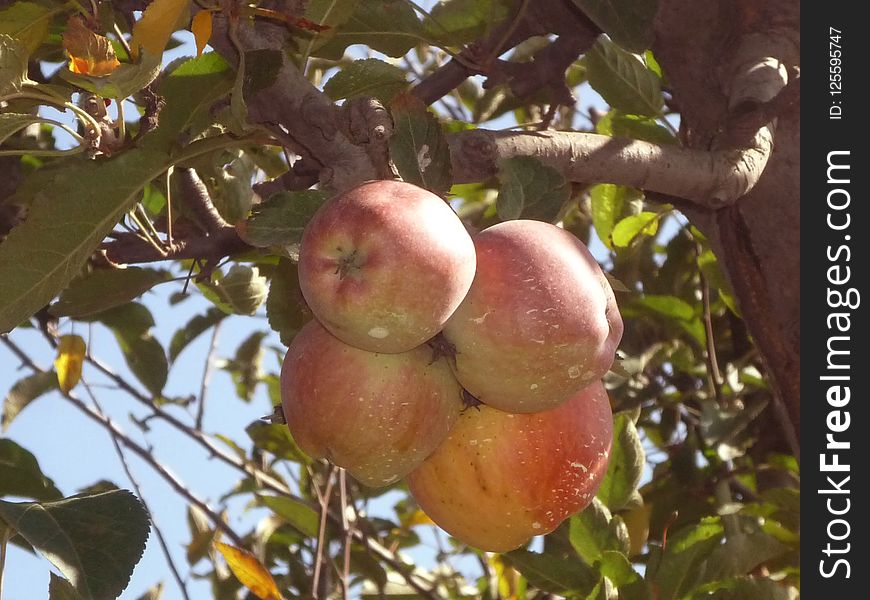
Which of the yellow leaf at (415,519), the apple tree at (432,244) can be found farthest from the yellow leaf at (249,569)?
the yellow leaf at (415,519)

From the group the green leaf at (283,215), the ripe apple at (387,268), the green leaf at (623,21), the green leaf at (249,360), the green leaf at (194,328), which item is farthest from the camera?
the green leaf at (249,360)

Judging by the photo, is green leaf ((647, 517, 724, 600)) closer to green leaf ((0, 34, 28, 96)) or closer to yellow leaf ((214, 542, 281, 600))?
yellow leaf ((214, 542, 281, 600))

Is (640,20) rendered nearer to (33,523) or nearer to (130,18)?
(130,18)

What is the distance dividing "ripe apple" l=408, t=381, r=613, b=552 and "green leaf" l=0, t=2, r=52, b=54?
2.33 feet

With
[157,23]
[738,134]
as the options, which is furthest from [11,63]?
[738,134]

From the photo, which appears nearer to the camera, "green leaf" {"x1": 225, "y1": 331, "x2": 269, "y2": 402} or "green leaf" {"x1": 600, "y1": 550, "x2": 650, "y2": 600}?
"green leaf" {"x1": 600, "y1": 550, "x2": 650, "y2": 600}

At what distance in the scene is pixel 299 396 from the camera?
2.71 feet

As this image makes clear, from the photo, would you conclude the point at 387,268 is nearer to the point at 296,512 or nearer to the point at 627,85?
the point at 627,85

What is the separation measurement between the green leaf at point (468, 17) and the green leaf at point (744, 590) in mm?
825

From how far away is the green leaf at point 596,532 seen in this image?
1.36m

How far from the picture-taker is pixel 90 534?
36.7 inches

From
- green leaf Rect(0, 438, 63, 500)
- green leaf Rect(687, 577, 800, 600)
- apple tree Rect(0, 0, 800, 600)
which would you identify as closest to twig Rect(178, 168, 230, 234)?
apple tree Rect(0, 0, 800, 600)

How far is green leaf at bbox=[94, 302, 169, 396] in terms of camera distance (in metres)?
1.81

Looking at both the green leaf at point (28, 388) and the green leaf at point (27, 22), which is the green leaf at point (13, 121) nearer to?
the green leaf at point (27, 22)
